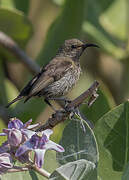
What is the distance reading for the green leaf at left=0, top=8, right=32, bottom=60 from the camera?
5031 millimetres

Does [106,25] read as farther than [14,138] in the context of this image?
Yes

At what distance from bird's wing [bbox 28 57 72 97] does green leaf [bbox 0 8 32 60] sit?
514 mm

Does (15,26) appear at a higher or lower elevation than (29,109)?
higher

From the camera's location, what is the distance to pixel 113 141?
3141mm

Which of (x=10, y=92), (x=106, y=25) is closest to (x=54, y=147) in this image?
(x=10, y=92)

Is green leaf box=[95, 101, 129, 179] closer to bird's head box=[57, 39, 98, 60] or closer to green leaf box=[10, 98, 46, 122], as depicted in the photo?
green leaf box=[10, 98, 46, 122]

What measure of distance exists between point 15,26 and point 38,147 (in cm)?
277

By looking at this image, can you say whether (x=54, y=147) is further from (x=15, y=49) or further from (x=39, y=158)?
(x=15, y=49)

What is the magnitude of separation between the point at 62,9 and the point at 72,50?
38 centimetres

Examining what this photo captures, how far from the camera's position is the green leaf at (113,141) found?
3.09m

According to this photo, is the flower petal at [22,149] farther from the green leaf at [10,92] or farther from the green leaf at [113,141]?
the green leaf at [10,92]

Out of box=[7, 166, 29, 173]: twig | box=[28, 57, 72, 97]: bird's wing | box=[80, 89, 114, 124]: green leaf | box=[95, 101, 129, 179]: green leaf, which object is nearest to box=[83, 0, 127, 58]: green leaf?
box=[28, 57, 72, 97]: bird's wing

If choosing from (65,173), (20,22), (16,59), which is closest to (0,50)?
(16,59)

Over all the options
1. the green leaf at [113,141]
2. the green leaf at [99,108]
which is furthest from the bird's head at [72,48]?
the green leaf at [113,141]
